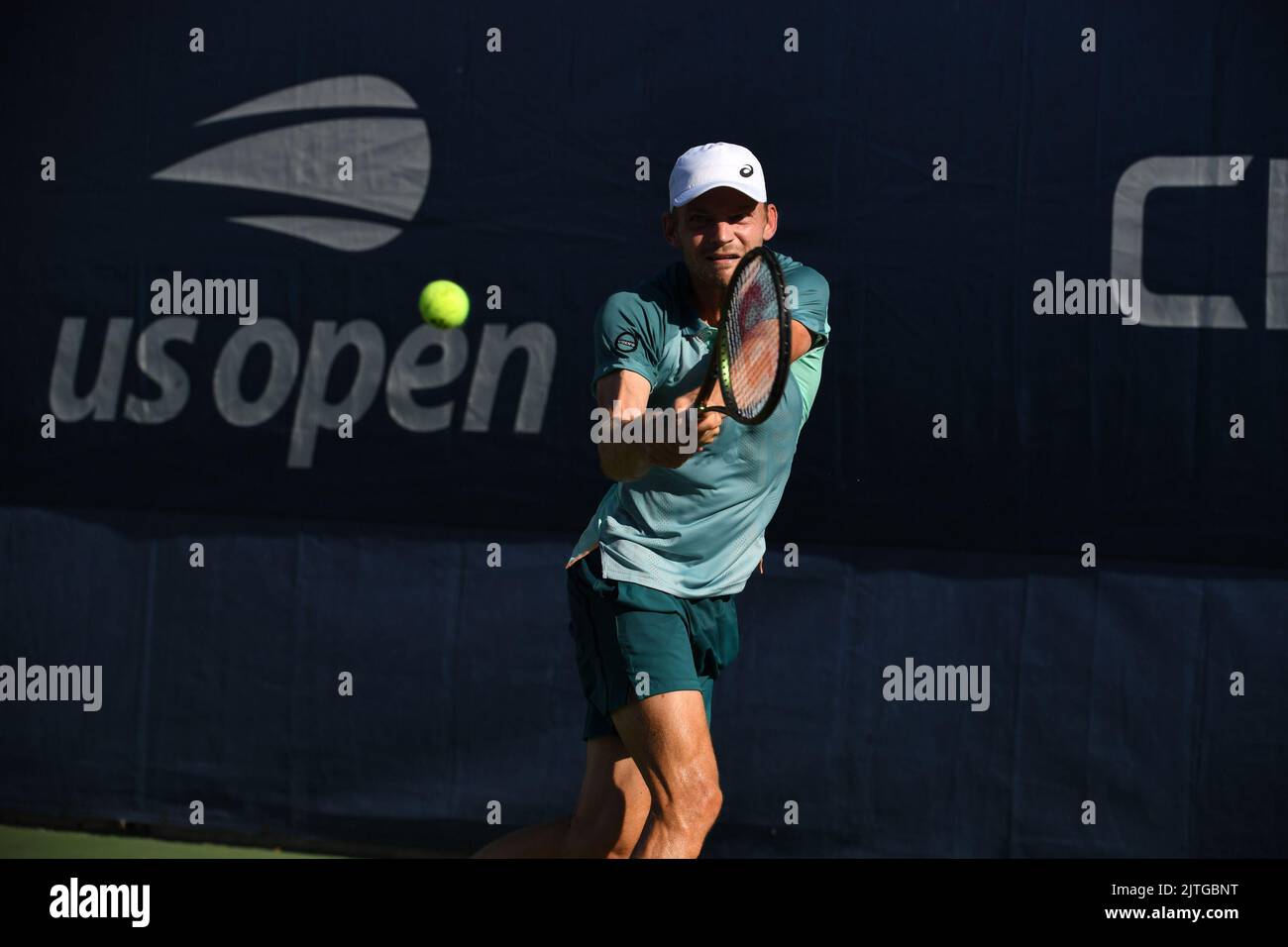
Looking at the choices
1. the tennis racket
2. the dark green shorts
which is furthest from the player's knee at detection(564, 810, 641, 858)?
the tennis racket

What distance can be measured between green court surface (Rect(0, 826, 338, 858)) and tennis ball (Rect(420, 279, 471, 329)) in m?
1.56

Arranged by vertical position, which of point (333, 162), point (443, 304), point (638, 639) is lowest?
point (638, 639)

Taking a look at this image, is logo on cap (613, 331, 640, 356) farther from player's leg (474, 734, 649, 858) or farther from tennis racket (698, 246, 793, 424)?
player's leg (474, 734, 649, 858)

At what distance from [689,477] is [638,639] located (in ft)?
1.05

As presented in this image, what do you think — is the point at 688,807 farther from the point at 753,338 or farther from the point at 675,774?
the point at 753,338

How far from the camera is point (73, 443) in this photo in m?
4.85

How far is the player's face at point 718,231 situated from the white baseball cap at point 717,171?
0.02 metres

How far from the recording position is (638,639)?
308 centimetres

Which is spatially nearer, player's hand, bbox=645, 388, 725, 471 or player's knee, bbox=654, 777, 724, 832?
player's hand, bbox=645, 388, 725, 471

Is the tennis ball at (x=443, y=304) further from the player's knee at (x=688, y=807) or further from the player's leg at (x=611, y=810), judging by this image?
the player's knee at (x=688, y=807)

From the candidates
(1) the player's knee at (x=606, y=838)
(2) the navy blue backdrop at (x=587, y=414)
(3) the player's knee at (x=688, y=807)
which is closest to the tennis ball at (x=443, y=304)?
(2) the navy blue backdrop at (x=587, y=414)

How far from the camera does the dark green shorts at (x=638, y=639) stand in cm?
306

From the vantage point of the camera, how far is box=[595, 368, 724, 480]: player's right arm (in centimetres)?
277

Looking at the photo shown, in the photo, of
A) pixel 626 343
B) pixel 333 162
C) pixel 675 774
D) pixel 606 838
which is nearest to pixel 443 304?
pixel 333 162
